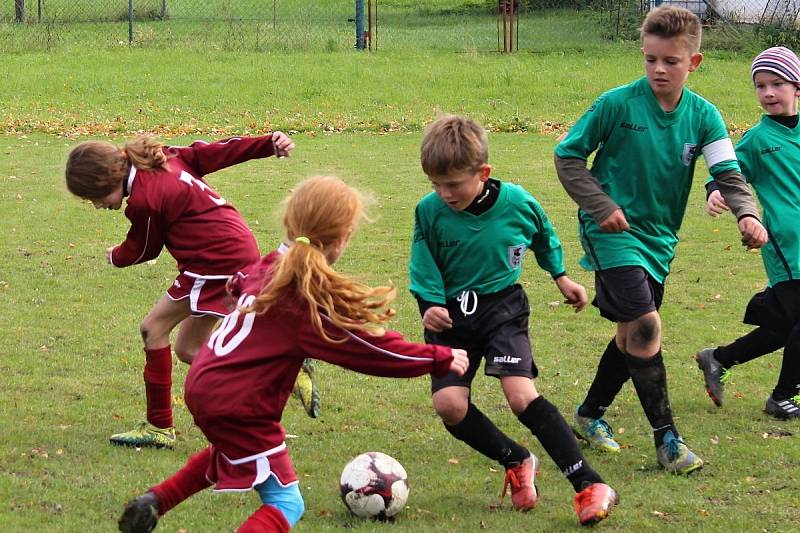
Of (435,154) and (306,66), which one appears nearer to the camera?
(435,154)

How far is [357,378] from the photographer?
675 centimetres

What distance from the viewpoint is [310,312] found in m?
3.68

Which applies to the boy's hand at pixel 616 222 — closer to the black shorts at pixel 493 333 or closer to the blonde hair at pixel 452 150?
the black shorts at pixel 493 333

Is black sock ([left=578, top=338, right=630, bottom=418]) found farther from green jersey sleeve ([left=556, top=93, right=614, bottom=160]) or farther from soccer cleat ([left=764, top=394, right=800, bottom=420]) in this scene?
green jersey sleeve ([left=556, top=93, right=614, bottom=160])

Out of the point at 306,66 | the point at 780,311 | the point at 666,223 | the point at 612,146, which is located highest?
the point at 612,146

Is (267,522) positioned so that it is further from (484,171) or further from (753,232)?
(753,232)

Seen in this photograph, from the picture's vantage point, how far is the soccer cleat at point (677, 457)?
17.1ft

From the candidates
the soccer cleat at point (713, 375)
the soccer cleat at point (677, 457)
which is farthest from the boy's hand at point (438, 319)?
the soccer cleat at point (713, 375)

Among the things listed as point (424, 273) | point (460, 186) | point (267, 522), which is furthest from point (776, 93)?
point (267, 522)

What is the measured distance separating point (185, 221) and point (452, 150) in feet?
4.93

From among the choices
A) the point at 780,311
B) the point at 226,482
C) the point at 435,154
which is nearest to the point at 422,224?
the point at 435,154

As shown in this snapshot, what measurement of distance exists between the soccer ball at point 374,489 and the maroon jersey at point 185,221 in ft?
4.25

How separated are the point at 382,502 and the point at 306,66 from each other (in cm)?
1869

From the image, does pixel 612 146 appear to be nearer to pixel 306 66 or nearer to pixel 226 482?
pixel 226 482
